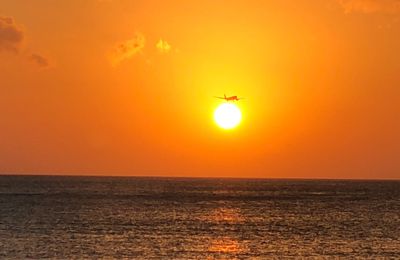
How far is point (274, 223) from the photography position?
292 ft

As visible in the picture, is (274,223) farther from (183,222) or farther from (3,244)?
(3,244)

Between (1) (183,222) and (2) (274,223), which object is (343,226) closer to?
(2) (274,223)

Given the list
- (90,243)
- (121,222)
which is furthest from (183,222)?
(90,243)

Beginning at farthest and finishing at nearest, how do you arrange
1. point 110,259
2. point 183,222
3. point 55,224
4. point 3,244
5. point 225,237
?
point 183,222
point 55,224
point 225,237
point 3,244
point 110,259

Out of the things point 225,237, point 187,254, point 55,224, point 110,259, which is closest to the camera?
point 110,259

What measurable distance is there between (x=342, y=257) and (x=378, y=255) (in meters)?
3.14

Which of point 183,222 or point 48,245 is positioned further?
point 183,222

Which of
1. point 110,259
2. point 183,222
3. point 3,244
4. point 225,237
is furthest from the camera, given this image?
point 183,222

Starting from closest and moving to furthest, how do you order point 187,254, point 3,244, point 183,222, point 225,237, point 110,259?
point 110,259 → point 187,254 → point 3,244 → point 225,237 → point 183,222

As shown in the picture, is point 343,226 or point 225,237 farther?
point 343,226

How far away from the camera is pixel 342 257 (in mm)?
55438

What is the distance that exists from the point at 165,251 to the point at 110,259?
6.51 meters

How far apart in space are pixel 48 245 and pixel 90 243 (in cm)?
381

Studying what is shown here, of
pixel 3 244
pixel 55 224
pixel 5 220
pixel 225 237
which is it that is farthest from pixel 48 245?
pixel 5 220
